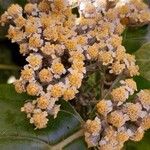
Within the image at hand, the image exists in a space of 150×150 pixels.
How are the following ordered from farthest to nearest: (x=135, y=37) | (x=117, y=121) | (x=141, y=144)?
(x=135, y=37)
(x=141, y=144)
(x=117, y=121)

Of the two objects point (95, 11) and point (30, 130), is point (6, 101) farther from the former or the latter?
point (95, 11)

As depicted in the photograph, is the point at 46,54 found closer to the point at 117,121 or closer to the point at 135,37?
the point at 117,121

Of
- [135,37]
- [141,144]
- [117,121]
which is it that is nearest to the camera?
[117,121]

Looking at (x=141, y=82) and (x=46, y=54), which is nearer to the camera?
(x=46, y=54)

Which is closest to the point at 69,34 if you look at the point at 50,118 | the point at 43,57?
the point at 43,57

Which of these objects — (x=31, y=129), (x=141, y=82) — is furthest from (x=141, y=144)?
(x=31, y=129)

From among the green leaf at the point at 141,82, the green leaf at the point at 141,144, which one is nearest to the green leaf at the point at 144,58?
the green leaf at the point at 141,82
